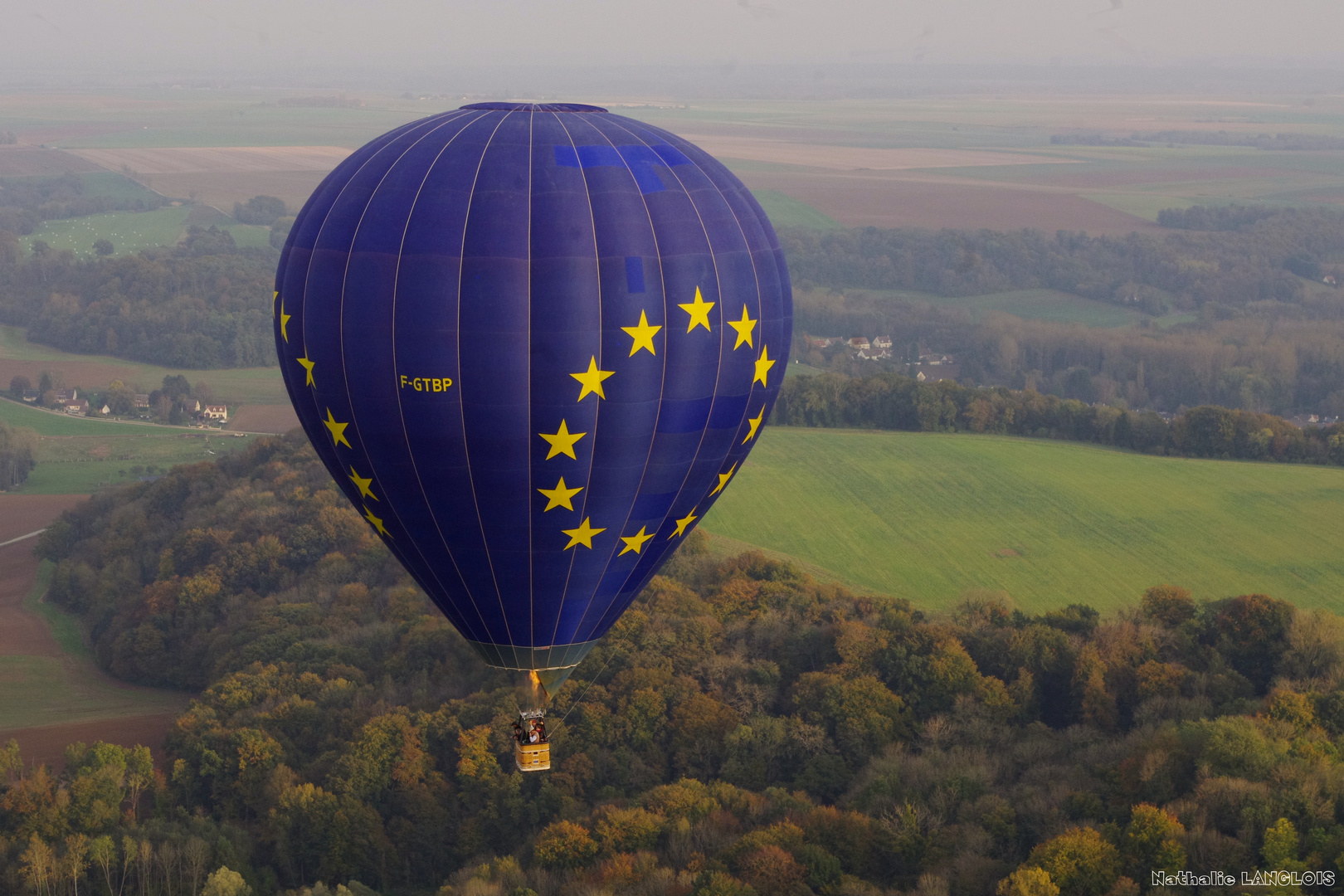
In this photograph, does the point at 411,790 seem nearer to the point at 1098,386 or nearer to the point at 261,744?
the point at 261,744

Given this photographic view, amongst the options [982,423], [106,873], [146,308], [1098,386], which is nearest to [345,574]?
[106,873]

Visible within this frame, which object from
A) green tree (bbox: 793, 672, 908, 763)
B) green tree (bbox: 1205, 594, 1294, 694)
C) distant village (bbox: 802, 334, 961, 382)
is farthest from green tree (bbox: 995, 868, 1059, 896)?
distant village (bbox: 802, 334, 961, 382)

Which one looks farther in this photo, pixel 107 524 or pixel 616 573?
pixel 107 524

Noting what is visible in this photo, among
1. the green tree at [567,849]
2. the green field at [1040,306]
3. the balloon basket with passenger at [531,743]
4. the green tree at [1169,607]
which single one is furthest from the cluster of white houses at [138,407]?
the balloon basket with passenger at [531,743]

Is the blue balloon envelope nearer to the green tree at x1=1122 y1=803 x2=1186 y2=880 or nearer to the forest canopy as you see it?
the forest canopy

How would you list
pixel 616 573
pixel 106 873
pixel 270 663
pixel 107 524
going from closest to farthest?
1. pixel 616 573
2. pixel 106 873
3. pixel 270 663
4. pixel 107 524

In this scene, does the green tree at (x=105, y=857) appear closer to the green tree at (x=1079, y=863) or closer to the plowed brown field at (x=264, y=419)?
the green tree at (x=1079, y=863)
